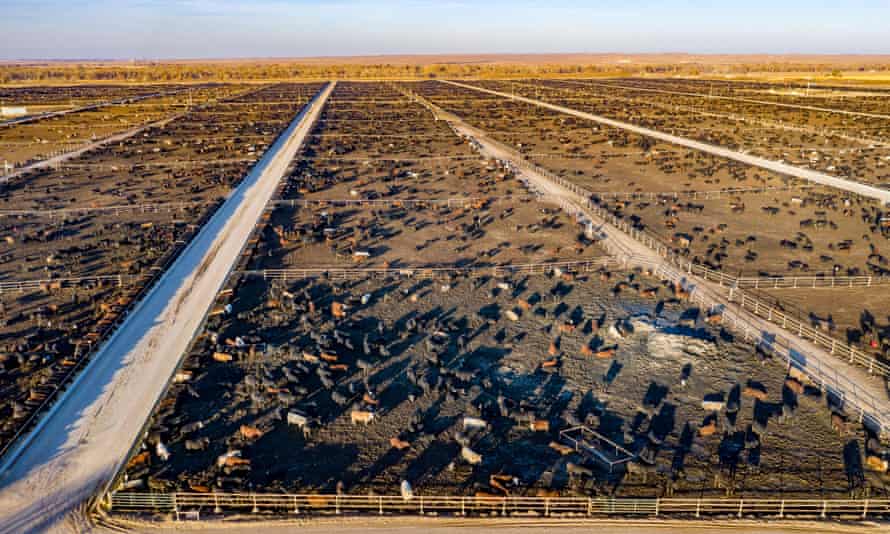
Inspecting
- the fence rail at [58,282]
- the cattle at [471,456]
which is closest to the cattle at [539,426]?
the cattle at [471,456]

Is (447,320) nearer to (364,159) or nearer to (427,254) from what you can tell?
(427,254)

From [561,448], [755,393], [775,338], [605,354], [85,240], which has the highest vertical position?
[85,240]

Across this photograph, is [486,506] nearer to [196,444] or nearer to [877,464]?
[196,444]

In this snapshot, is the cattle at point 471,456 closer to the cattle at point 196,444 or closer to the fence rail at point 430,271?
the cattle at point 196,444

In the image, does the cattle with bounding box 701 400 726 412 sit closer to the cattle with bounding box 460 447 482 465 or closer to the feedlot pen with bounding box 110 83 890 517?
the feedlot pen with bounding box 110 83 890 517

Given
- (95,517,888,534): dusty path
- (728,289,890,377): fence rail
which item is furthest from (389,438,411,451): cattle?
(728,289,890,377): fence rail

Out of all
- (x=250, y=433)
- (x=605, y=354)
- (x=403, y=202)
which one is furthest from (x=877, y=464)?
(x=403, y=202)

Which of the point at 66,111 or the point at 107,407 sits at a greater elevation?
the point at 66,111
